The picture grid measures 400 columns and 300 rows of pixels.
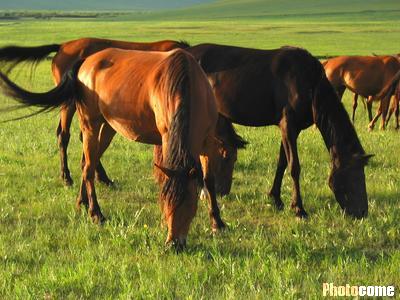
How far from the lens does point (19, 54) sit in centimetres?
826

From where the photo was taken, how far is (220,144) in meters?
7.83

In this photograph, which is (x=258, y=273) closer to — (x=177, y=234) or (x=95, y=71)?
(x=177, y=234)

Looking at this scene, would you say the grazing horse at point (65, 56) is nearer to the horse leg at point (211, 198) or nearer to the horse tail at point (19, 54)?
the horse tail at point (19, 54)

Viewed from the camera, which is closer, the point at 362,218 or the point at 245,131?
the point at 362,218

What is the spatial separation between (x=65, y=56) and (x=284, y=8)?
15494 centimetres

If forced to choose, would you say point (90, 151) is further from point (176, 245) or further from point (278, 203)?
point (278, 203)

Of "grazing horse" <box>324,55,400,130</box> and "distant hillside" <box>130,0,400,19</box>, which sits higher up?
"grazing horse" <box>324,55,400,130</box>

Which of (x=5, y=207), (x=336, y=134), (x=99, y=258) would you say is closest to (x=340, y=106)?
(x=336, y=134)

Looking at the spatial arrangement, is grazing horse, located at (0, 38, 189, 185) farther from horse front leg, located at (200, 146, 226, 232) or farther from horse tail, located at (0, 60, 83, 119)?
horse front leg, located at (200, 146, 226, 232)

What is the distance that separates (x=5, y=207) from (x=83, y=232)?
151cm

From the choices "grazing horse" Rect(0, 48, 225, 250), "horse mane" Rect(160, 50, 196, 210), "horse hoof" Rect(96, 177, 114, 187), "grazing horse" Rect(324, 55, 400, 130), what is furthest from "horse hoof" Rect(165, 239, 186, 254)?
"grazing horse" Rect(324, 55, 400, 130)

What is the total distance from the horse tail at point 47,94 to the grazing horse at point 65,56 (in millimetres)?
1449

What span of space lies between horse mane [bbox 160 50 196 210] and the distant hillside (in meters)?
131

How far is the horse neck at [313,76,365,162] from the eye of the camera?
259 inches
